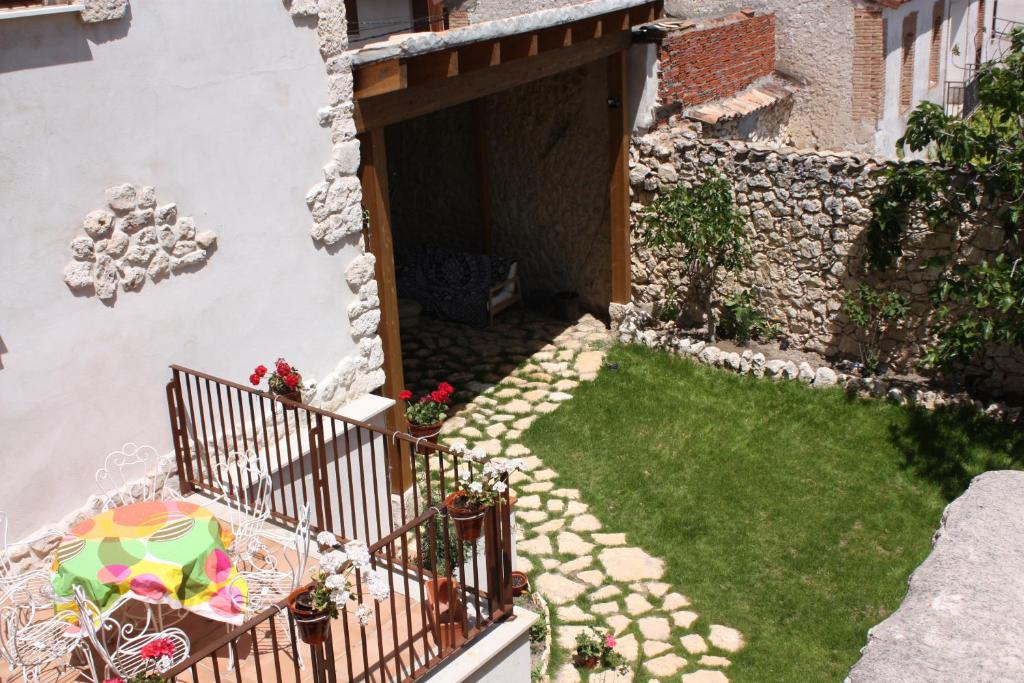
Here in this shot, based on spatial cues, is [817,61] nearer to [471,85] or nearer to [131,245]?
[471,85]

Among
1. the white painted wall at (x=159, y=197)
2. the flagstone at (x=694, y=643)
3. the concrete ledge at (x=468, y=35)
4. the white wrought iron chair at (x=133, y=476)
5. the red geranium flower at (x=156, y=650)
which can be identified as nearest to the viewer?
the red geranium flower at (x=156, y=650)

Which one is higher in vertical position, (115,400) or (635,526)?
(115,400)

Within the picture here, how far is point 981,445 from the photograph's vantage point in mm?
9125

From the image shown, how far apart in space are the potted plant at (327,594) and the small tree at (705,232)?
692 cm

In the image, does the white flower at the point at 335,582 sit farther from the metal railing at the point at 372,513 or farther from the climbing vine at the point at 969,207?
the climbing vine at the point at 969,207

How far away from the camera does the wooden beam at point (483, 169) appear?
1275 centimetres

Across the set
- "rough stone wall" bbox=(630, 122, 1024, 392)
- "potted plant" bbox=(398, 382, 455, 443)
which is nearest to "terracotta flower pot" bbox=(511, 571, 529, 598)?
"potted plant" bbox=(398, 382, 455, 443)

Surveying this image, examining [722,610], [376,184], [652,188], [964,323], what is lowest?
[722,610]

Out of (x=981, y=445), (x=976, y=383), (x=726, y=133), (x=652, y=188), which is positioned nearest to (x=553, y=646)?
(x=981, y=445)

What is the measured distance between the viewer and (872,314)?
10.4 meters

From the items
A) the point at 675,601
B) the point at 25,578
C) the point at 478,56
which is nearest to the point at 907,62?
the point at 478,56

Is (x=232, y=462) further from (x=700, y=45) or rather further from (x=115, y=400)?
(x=700, y=45)

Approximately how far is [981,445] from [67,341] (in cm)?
744

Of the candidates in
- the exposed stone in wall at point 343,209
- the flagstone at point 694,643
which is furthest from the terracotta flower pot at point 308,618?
the flagstone at point 694,643
